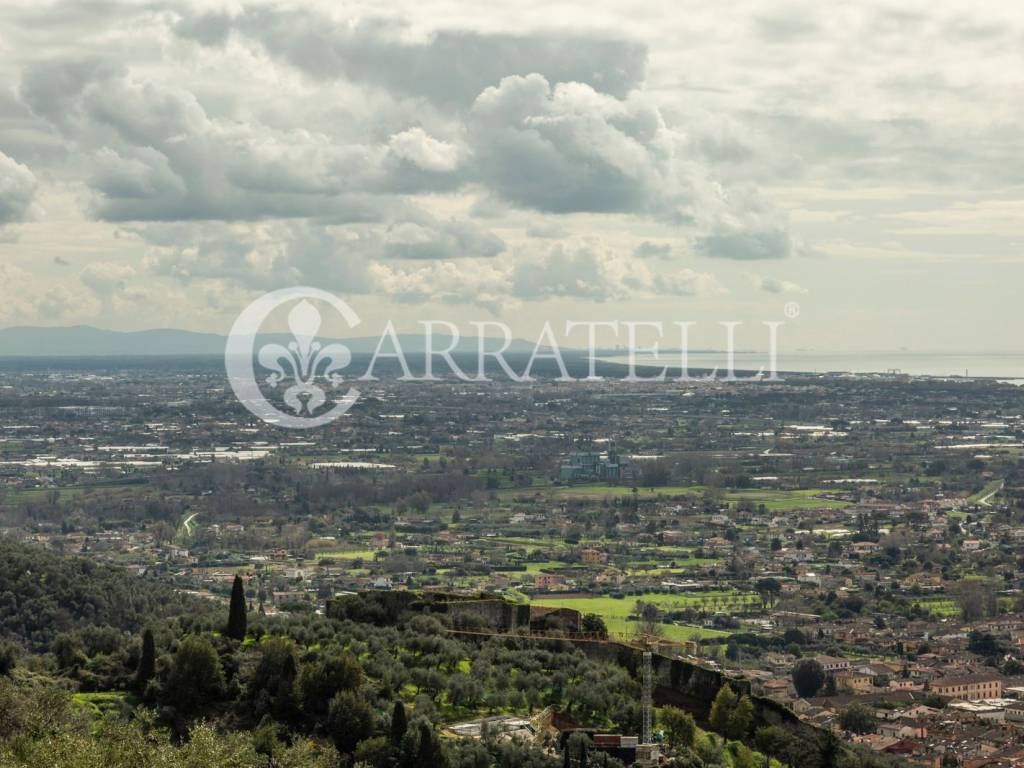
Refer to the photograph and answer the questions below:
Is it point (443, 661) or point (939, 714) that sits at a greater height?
point (443, 661)

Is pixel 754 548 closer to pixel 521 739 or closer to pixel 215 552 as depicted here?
pixel 215 552

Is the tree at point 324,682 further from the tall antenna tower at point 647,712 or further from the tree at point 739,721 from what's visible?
the tree at point 739,721

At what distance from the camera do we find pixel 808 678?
5588 centimetres

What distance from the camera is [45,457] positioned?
151m

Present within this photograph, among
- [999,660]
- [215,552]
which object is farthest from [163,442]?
[999,660]

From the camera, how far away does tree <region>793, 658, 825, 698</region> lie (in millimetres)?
55281

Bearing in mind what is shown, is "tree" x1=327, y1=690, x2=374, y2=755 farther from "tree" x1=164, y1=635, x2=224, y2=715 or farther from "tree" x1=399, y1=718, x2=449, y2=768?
"tree" x1=164, y1=635, x2=224, y2=715

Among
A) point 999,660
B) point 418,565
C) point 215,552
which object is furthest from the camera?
point 215,552

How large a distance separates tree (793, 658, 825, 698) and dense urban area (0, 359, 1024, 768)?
1.17 feet

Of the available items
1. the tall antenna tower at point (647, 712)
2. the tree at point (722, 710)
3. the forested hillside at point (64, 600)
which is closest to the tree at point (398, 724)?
the tall antenna tower at point (647, 712)

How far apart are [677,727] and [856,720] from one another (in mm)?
17389

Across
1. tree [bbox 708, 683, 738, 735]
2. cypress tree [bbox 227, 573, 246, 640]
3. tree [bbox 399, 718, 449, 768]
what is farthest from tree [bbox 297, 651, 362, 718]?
tree [bbox 708, 683, 738, 735]

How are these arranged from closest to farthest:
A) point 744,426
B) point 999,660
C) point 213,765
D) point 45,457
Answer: point 213,765, point 999,660, point 45,457, point 744,426

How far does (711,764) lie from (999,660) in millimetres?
33832
